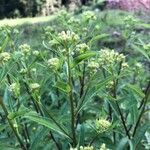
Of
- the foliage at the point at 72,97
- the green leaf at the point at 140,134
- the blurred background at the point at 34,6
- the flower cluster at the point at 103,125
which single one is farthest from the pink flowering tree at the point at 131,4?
the flower cluster at the point at 103,125

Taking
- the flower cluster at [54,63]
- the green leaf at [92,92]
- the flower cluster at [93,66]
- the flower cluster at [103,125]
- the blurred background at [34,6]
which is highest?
the flower cluster at [54,63]

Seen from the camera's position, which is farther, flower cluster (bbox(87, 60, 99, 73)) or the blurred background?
the blurred background

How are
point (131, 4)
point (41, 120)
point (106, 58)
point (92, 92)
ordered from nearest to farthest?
point (41, 120), point (92, 92), point (106, 58), point (131, 4)

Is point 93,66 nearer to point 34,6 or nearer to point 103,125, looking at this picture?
point 103,125

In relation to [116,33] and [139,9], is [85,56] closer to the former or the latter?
[116,33]

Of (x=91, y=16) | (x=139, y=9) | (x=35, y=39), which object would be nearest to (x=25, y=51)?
(x=91, y=16)

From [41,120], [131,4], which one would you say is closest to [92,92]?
[41,120]

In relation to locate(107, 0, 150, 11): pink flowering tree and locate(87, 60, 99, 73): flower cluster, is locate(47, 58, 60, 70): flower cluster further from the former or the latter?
locate(107, 0, 150, 11): pink flowering tree

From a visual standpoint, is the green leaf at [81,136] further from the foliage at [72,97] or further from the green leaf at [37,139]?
the green leaf at [37,139]

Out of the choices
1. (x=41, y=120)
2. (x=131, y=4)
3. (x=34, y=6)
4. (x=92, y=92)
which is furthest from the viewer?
(x=34, y=6)

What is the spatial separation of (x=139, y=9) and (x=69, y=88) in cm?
1378

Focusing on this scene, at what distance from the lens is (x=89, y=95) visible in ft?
7.42

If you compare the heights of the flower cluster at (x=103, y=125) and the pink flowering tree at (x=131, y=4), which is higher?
the flower cluster at (x=103, y=125)

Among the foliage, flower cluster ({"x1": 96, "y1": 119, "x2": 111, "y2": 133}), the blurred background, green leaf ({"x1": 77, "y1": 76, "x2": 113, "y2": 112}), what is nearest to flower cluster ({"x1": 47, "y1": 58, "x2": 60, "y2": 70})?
the foliage
